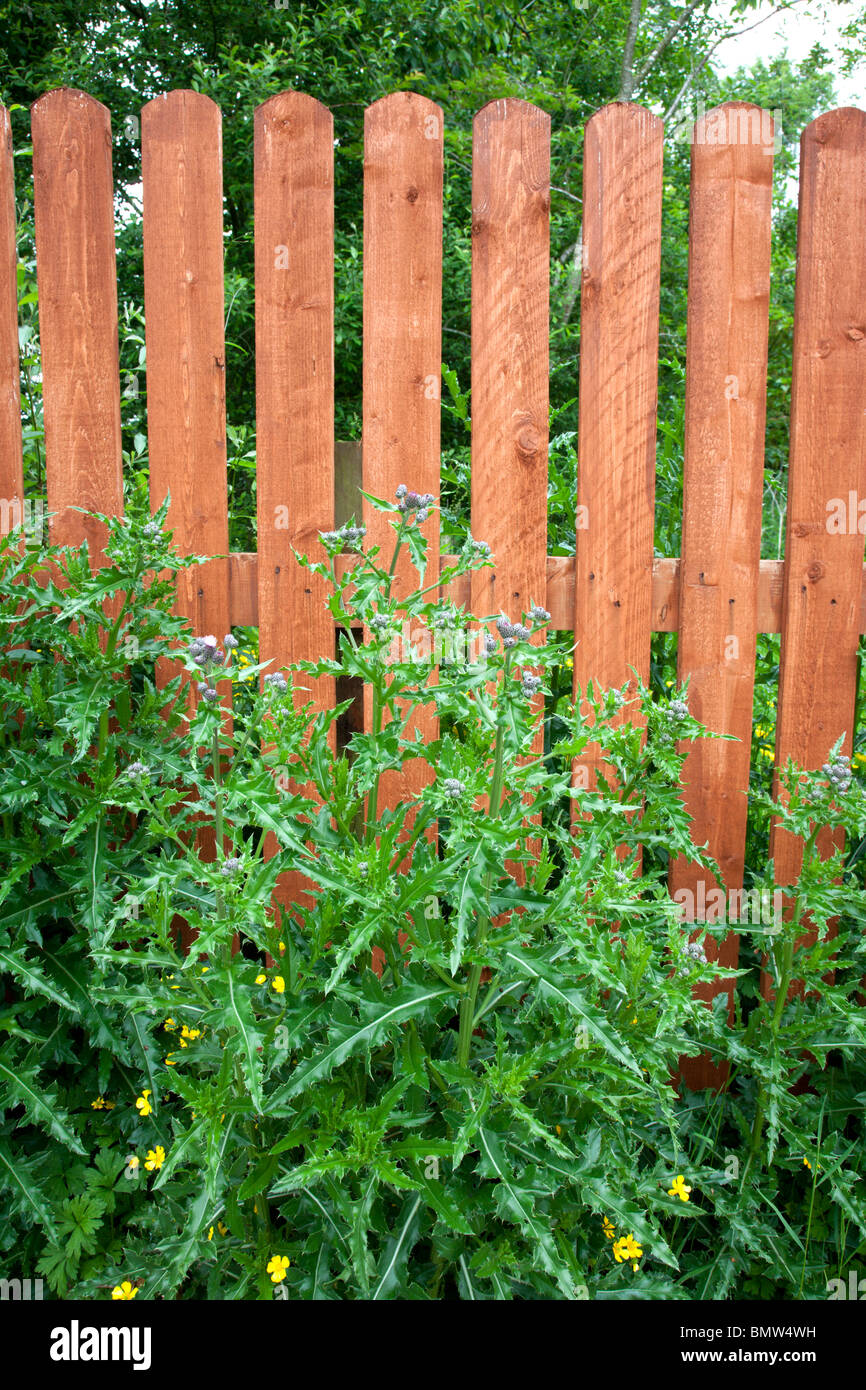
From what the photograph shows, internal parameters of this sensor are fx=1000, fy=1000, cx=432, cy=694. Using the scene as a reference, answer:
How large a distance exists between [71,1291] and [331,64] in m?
8.22

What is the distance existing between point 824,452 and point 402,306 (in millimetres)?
1230

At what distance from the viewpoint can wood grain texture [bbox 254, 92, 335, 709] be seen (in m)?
2.68

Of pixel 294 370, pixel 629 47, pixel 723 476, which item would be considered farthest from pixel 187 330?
pixel 629 47

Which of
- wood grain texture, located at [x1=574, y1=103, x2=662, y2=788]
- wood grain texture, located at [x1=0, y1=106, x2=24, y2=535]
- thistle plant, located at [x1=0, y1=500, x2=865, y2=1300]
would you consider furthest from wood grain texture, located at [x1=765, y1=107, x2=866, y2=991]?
wood grain texture, located at [x1=0, y1=106, x2=24, y2=535]

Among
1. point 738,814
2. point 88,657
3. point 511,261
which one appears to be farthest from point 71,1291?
point 511,261

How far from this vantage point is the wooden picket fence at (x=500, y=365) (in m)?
2.68

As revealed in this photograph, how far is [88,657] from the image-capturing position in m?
2.32

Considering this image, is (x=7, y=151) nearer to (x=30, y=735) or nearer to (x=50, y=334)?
(x=50, y=334)

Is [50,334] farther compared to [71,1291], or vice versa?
[50,334]

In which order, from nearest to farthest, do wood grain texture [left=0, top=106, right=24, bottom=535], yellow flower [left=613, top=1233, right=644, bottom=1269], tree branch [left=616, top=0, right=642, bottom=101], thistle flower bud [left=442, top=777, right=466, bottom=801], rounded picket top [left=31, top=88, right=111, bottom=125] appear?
thistle flower bud [left=442, top=777, right=466, bottom=801]
yellow flower [left=613, top=1233, right=644, bottom=1269]
rounded picket top [left=31, top=88, right=111, bottom=125]
wood grain texture [left=0, top=106, right=24, bottom=535]
tree branch [left=616, top=0, right=642, bottom=101]

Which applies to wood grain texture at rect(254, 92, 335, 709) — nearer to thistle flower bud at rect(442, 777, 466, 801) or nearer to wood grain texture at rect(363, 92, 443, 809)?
wood grain texture at rect(363, 92, 443, 809)

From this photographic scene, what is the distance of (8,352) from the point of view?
2818mm

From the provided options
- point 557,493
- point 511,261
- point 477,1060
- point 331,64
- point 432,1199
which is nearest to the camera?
point 432,1199

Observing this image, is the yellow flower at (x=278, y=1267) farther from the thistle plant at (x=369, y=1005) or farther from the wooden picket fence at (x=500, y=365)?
the wooden picket fence at (x=500, y=365)
